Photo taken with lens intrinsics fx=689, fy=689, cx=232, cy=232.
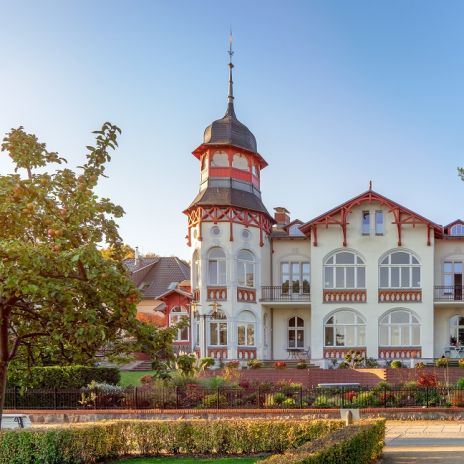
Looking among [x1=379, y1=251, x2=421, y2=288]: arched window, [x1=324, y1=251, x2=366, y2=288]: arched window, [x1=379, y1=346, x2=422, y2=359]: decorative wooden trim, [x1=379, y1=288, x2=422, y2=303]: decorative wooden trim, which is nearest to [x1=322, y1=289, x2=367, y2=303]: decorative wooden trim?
[x1=324, y1=251, x2=366, y2=288]: arched window

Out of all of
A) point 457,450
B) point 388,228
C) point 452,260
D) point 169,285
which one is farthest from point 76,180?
point 169,285

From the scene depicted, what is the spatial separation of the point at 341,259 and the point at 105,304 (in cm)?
2855

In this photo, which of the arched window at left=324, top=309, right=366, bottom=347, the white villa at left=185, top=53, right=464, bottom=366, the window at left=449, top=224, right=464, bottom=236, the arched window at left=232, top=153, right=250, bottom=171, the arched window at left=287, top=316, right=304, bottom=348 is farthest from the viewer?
the arched window at left=287, top=316, right=304, bottom=348

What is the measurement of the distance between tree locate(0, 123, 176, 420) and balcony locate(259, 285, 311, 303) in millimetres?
27202

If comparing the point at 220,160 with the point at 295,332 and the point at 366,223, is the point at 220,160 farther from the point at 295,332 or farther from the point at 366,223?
the point at 295,332

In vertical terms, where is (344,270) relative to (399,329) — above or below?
above

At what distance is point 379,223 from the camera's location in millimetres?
36031

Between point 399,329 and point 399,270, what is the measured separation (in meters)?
3.04

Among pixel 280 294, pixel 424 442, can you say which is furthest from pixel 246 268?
pixel 424 442

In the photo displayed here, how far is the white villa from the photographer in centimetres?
3506

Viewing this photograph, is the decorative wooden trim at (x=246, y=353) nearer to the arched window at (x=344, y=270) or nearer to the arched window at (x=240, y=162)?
the arched window at (x=344, y=270)

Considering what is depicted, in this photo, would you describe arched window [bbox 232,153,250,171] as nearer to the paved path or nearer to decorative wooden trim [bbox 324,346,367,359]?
decorative wooden trim [bbox 324,346,367,359]

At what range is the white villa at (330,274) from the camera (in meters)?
35.1

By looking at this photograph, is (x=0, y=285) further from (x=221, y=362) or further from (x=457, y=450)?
(x=221, y=362)
